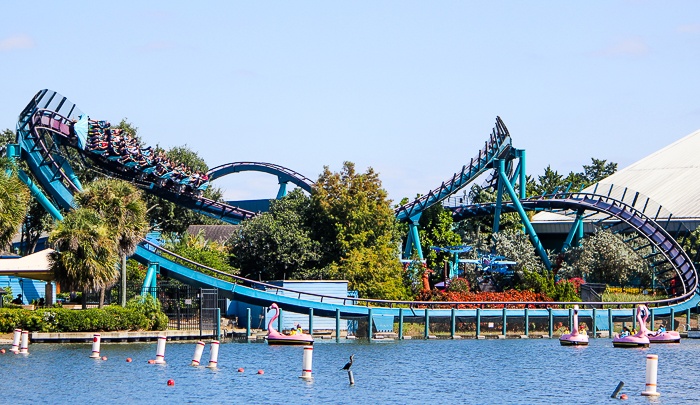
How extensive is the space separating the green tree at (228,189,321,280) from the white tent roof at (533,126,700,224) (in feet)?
72.7

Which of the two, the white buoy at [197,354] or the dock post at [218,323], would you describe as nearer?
the white buoy at [197,354]

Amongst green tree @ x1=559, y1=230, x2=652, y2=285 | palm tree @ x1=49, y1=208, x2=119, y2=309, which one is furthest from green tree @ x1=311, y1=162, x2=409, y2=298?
palm tree @ x1=49, y1=208, x2=119, y2=309

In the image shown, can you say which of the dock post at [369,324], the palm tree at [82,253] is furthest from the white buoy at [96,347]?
the dock post at [369,324]

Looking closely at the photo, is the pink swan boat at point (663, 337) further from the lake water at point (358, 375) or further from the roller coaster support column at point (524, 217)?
the roller coaster support column at point (524, 217)

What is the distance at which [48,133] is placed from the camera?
149 feet

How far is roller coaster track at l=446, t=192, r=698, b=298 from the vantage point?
51644mm

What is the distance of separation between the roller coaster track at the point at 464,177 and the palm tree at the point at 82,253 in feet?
82.7

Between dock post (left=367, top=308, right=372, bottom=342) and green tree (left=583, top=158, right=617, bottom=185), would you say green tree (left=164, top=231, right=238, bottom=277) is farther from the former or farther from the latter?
green tree (left=583, top=158, right=617, bottom=185)

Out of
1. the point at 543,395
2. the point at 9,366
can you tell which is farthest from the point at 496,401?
the point at 9,366

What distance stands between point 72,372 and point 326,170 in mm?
25681

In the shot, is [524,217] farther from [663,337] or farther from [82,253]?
[82,253]

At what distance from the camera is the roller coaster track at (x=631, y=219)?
51.6 metres

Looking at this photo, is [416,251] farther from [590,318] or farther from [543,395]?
[543,395]

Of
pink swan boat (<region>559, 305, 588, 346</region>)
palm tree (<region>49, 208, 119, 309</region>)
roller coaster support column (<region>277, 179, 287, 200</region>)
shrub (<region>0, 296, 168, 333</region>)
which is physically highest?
roller coaster support column (<region>277, 179, 287, 200</region>)
